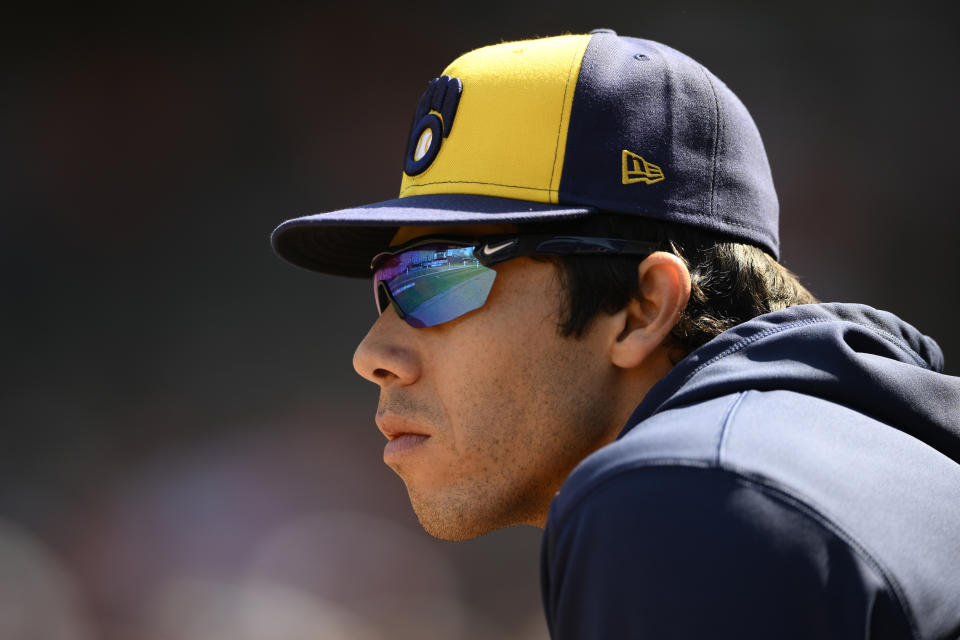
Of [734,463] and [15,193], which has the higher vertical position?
[734,463]

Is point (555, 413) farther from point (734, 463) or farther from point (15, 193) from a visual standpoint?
point (15, 193)

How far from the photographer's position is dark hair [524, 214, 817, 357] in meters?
1.68

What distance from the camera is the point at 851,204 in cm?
471

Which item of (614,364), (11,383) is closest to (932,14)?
(614,364)

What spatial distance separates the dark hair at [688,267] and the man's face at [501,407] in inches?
1.4

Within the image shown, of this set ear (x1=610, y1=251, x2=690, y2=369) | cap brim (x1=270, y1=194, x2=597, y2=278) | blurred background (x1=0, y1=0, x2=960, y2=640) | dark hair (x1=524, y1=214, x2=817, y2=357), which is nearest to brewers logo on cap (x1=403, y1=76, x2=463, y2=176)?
cap brim (x1=270, y1=194, x2=597, y2=278)

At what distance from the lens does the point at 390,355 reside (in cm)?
179

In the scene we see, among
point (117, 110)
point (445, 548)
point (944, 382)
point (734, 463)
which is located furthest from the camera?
point (117, 110)

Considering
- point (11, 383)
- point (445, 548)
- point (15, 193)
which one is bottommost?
point (445, 548)

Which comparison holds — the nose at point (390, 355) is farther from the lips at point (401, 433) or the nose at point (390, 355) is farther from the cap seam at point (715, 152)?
the cap seam at point (715, 152)

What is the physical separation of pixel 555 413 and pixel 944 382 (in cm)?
66

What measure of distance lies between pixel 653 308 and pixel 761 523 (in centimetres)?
76

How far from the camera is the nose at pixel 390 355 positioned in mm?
1780

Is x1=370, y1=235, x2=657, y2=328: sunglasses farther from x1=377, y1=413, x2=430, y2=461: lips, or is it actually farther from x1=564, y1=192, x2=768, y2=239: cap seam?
x1=377, y1=413, x2=430, y2=461: lips
